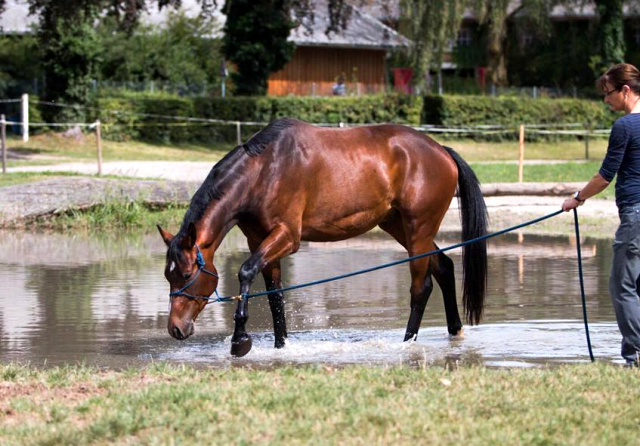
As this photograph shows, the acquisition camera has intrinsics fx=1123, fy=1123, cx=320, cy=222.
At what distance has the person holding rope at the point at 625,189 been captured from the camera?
7.02 meters

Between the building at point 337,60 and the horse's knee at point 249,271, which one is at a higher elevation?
the building at point 337,60

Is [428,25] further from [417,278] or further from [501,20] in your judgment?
[417,278]

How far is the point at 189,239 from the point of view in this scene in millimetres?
7949

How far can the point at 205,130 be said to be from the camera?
36344 millimetres

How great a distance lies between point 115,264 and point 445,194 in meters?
5.68

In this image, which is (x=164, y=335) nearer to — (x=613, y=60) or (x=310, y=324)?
(x=310, y=324)

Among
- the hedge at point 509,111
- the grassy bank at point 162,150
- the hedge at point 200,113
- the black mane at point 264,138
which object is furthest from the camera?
the hedge at point 509,111

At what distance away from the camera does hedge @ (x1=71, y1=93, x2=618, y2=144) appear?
35559 mm

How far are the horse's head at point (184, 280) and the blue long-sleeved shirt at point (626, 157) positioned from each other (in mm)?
2898

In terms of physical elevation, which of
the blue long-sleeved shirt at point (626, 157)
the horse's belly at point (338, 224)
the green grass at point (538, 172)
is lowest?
the green grass at point (538, 172)

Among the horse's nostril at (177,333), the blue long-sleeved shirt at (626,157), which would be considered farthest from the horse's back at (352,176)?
the blue long-sleeved shirt at (626,157)

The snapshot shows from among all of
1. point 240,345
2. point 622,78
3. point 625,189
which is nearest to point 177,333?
point 240,345

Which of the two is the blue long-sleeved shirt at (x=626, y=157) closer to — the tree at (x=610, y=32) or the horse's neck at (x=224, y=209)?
the horse's neck at (x=224, y=209)

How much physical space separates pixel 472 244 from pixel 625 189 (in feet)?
8.24
